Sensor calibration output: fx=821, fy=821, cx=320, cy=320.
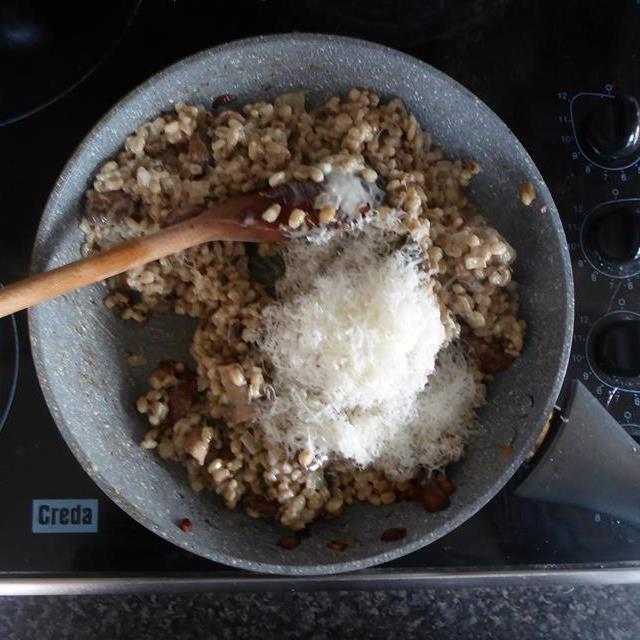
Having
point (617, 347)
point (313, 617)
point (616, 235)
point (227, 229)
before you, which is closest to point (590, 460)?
point (617, 347)

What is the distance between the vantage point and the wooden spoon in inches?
40.8

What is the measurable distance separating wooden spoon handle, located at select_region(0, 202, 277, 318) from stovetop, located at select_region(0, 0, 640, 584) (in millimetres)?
191

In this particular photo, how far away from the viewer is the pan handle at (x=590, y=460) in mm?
1117

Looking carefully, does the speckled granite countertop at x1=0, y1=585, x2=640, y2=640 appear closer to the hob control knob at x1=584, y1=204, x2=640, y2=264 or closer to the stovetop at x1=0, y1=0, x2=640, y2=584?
the stovetop at x1=0, y1=0, x2=640, y2=584

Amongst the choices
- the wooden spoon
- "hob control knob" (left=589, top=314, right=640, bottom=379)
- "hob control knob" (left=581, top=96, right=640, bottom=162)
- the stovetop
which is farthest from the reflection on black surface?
"hob control knob" (left=589, top=314, right=640, bottom=379)

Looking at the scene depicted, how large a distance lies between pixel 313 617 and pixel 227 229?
548mm

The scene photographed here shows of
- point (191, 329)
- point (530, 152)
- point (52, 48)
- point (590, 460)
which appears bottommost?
point (590, 460)

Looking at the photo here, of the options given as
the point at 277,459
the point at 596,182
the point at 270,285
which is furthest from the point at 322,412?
the point at 596,182

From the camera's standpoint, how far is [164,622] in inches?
44.6

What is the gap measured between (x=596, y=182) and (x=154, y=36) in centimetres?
68

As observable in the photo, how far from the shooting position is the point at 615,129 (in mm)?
1165

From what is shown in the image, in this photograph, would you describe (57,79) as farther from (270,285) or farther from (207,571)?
(207,571)

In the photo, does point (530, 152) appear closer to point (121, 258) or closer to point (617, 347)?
point (617, 347)

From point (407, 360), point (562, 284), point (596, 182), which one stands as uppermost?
point (596, 182)
